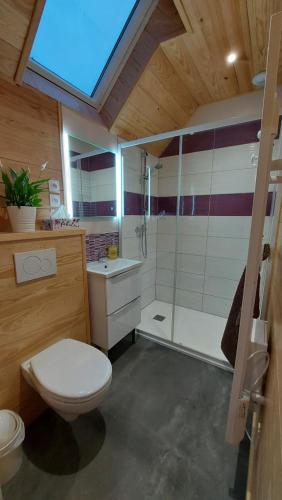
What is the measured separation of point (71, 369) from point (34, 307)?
403 millimetres

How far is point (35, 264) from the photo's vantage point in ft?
3.89

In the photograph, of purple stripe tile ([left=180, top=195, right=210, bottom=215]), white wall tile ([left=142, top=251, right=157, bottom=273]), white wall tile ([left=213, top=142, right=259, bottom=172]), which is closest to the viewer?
white wall tile ([left=213, top=142, right=259, bottom=172])

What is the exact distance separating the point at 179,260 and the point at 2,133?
2.17 meters

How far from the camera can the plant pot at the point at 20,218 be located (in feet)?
3.75

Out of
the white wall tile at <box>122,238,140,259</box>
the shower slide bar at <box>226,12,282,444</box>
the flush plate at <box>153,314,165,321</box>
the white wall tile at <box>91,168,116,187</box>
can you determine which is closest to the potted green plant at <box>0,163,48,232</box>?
the white wall tile at <box>91,168,116,187</box>

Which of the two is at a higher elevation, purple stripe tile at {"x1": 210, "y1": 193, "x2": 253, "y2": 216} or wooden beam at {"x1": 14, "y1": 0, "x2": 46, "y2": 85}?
wooden beam at {"x1": 14, "y1": 0, "x2": 46, "y2": 85}

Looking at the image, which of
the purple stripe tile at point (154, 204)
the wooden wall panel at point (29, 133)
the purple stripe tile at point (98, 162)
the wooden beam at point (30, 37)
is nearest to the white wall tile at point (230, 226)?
the purple stripe tile at point (154, 204)

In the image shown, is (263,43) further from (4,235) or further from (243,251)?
(4,235)

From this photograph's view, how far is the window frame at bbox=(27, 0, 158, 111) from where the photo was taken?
1.46 meters

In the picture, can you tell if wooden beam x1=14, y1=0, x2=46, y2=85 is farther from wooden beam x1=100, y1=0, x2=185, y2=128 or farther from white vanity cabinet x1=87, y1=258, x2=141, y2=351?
white vanity cabinet x1=87, y1=258, x2=141, y2=351

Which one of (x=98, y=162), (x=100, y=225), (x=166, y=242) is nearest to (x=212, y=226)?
(x=166, y=242)

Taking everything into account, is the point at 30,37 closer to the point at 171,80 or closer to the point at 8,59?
the point at 8,59

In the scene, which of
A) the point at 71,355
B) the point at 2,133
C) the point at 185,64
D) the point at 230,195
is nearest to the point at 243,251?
the point at 230,195

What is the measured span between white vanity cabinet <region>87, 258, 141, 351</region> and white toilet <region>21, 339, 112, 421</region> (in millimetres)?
356
